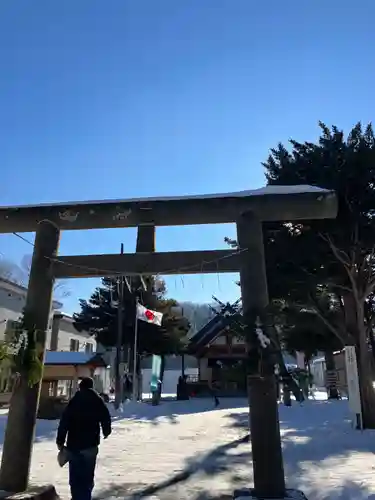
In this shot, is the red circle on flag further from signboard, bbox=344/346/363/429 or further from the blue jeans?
the blue jeans

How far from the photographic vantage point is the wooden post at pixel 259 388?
18.1 feet

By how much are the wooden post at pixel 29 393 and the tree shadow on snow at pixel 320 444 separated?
4.44m

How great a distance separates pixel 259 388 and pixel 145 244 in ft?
9.76

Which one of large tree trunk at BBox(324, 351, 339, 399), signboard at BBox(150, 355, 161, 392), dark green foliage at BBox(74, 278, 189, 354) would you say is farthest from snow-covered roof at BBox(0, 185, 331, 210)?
dark green foliage at BBox(74, 278, 189, 354)

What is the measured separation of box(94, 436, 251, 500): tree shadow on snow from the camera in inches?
260

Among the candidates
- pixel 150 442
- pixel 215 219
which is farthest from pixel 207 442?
pixel 215 219

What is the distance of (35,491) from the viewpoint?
573cm

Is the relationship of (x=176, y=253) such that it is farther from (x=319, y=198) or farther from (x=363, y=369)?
(x=363, y=369)

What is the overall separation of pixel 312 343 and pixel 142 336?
12.0 metres

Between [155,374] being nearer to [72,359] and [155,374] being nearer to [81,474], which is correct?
[72,359]

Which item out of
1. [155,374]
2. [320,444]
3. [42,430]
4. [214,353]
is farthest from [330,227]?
[214,353]

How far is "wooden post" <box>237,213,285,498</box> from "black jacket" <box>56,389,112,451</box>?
2.03 metres

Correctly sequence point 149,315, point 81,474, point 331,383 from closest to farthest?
point 81,474 < point 149,315 < point 331,383

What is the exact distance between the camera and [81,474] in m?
5.23
